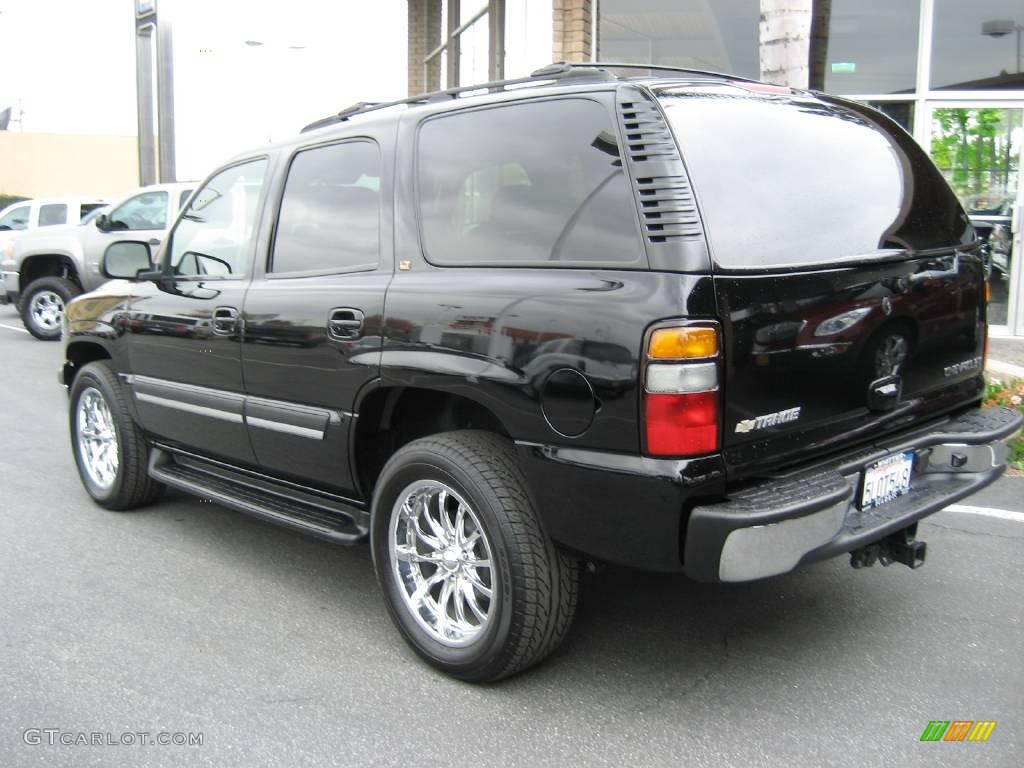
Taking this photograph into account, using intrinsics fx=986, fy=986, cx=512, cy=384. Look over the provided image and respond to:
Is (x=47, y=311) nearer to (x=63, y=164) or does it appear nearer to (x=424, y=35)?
(x=424, y=35)

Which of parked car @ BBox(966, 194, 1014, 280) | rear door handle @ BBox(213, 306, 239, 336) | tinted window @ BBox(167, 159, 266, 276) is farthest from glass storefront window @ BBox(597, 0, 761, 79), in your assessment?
rear door handle @ BBox(213, 306, 239, 336)

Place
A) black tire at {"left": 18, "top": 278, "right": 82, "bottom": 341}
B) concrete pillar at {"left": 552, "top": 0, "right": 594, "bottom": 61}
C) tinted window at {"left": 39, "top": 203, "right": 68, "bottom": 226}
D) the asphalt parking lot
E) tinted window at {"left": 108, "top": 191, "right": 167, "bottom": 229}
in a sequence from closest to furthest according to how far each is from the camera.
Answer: the asphalt parking lot
concrete pillar at {"left": 552, "top": 0, "right": 594, "bottom": 61}
tinted window at {"left": 108, "top": 191, "right": 167, "bottom": 229}
black tire at {"left": 18, "top": 278, "right": 82, "bottom": 341}
tinted window at {"left": 39, "top": 203, "right": 68, "bottom": 226}

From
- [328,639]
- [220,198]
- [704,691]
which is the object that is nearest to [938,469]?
[704,691]

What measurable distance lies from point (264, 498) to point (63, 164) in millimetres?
50174

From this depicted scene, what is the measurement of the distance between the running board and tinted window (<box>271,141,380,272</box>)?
36.5 inches

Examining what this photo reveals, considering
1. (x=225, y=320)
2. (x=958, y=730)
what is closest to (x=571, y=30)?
(x=225, y=320)

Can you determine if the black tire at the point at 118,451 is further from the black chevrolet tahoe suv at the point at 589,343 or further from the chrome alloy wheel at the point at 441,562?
the chrome alloy wheel at the point at 441,562

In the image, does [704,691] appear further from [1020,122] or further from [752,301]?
[1020,122]

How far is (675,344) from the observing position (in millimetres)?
2688

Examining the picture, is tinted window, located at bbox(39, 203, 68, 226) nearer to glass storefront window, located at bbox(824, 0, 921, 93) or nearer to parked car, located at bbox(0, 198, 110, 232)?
parked car, located at bbox(0, 198, 110, 232)

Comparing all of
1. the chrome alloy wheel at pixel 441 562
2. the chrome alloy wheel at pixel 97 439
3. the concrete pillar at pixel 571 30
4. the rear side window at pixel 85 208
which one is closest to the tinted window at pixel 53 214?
the rear side window at pixel 85 208

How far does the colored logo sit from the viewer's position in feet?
9.52

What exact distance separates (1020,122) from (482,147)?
865 cm

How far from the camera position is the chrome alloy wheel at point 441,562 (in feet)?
10.6
